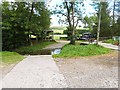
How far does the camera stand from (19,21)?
68.3 ft

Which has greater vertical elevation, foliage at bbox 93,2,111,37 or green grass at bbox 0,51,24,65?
foliage at bbox 93,2,111,37

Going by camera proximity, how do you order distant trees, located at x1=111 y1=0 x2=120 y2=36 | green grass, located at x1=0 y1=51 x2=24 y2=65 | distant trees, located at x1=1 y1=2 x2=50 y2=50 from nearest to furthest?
green grass, located at x1=0 y1=51 x2=24 y2=65, distant trees, located at x1=1 y1=2 x2=50 y2=50, distant trees, located at x1=111 y1=0 x2=120 y2=36

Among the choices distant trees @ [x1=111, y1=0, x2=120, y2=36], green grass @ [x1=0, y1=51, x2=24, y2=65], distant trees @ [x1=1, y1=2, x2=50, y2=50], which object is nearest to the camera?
green grass @ [x1=0, y1=51, x2=24, y2=65]

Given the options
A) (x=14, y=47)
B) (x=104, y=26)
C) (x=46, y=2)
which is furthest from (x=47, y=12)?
(x=104, y=26)

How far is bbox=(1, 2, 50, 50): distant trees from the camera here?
20234mm

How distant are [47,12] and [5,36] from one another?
5.84m

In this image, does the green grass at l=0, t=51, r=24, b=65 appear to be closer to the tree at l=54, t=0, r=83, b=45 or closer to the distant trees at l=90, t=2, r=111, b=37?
the tree at l=54, t=0, r=83, b=45

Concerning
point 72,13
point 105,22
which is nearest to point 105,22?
point 105,22

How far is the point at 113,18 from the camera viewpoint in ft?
112

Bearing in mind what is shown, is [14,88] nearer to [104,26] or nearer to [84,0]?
[84,0]

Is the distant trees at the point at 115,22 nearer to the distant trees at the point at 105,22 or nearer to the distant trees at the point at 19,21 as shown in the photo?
the distant trees at the point at 105,22

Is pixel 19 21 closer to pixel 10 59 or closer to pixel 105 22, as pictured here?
pixel 10 59

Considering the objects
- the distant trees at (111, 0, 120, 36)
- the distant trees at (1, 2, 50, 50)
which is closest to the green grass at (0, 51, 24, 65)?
the distant trees at (1, 2, 50, 50)

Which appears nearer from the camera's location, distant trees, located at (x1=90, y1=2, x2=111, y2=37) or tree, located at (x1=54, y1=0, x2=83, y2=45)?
tree, located at (x1=54, y1=0, x2=83, y2=45)
